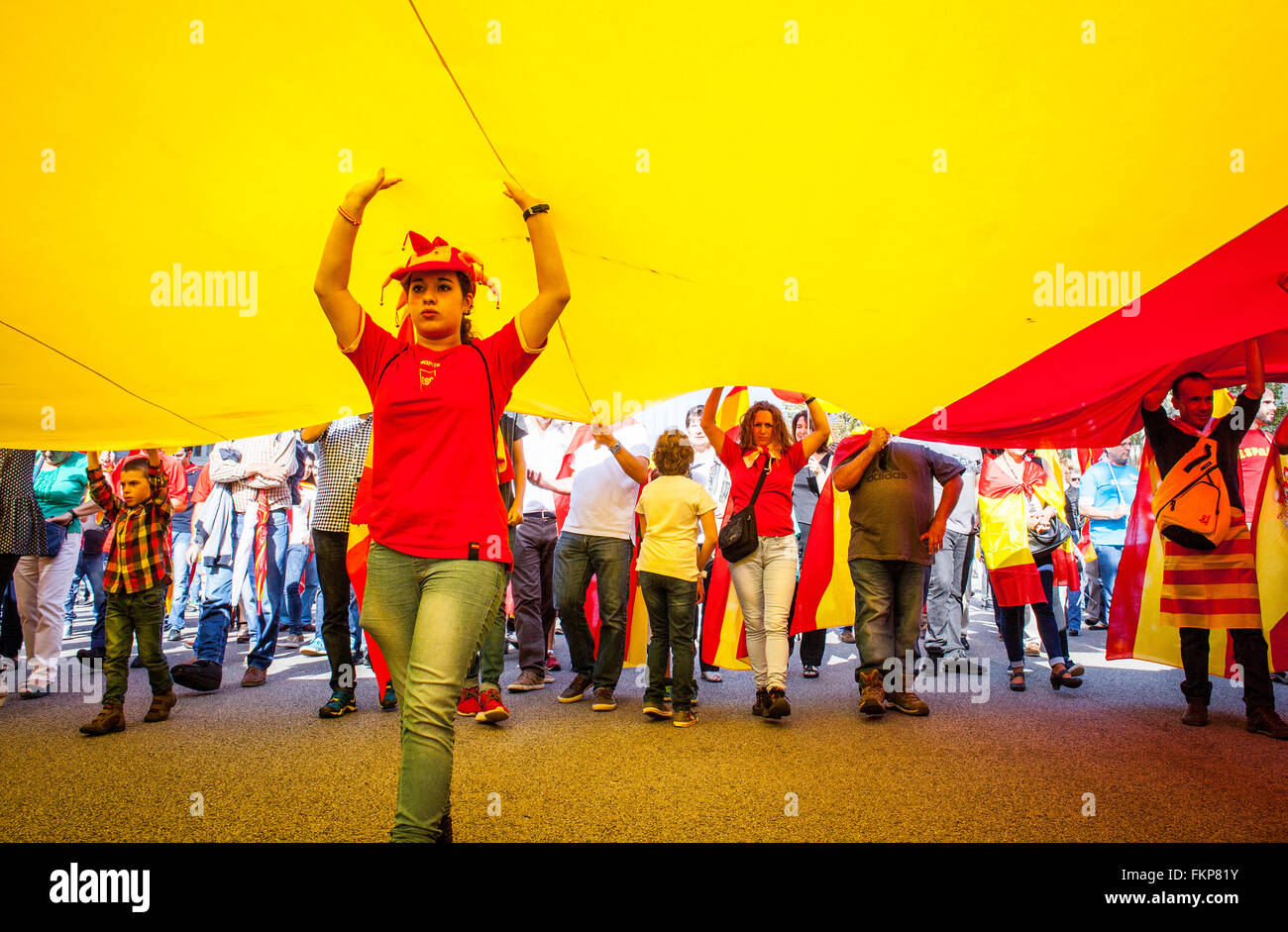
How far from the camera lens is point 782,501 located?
182 inches

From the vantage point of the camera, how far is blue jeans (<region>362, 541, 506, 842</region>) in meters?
1.99

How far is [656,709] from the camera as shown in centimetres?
443

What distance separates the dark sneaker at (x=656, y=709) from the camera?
174 inches

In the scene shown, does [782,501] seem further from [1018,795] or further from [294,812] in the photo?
[294,812]

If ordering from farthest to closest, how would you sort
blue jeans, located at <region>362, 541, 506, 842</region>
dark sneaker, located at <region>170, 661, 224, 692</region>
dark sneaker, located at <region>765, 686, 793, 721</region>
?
dark sneaker, located at <region>170, 661, 224, 692</region>
dark sneaker, located at <region>765, 686, 793, 721</region>
blue jeans, located at <region>362, 541, 506, 842</region>

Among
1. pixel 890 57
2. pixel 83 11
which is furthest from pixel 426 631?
pixel 890 57

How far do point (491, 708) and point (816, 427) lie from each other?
2.37 m

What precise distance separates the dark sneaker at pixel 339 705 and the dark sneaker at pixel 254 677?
3.88ft

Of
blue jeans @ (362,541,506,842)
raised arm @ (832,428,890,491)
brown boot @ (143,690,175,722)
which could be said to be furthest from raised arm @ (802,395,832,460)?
brown boot @ (143,690,175,722)

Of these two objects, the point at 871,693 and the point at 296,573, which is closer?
the point at 871,693

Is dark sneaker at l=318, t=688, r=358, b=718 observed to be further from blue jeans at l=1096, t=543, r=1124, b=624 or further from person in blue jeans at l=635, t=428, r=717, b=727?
blue jeans at l=1096, t=543, r=1124, b=624

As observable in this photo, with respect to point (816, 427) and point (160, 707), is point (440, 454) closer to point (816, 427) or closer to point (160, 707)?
point (816, 427)

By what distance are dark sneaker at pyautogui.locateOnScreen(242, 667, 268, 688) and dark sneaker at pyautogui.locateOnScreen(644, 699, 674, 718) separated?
2.80m

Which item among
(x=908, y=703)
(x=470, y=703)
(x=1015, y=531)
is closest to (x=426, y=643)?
(x=470, y=703)
